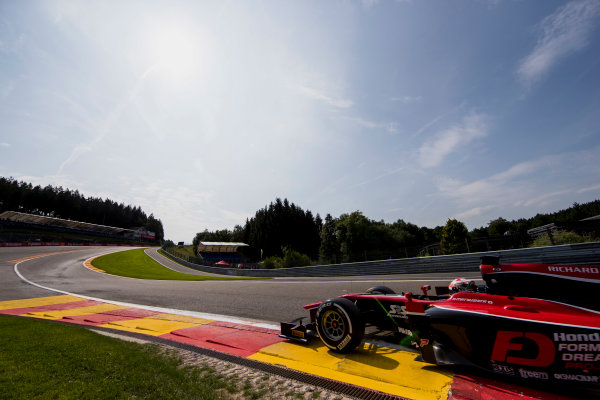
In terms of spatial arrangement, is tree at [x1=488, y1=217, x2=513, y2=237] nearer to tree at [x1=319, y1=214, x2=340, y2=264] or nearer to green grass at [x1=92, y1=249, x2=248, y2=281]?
tree at [x1=319, y1=214, x2=340, y2=264]

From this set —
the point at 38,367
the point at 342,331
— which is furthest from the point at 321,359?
the point at 38,367

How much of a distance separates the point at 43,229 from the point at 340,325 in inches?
3789

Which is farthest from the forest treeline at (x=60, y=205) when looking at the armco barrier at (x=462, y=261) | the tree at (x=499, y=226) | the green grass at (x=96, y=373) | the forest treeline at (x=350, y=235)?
the tree at (x=499, y=226)

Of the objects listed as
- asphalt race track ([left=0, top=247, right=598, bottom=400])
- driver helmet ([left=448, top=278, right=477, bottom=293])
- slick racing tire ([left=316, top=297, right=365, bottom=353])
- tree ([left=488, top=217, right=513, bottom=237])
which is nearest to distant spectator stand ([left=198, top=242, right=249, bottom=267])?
asphalt race track ([left=0, top=247, right=598, bottom=400])

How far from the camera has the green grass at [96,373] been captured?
272 centimetres

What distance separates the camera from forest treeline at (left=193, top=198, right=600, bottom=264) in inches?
937

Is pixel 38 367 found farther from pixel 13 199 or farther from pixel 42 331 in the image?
pixel 13 199

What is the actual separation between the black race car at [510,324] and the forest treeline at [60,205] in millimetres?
130391

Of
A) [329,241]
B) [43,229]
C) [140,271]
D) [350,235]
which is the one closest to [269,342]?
[140,271]

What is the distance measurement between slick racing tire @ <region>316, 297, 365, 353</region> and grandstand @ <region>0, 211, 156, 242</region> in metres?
71.8

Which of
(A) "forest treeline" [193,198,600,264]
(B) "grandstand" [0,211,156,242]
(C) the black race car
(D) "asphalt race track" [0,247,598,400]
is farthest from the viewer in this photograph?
(B) "grandstand" [0,211,156,242]

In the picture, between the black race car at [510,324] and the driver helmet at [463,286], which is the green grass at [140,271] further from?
the driver helmet at [463,286]

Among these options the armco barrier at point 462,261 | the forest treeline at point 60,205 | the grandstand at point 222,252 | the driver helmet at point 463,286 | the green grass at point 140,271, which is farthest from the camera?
the forest treeline at point 60,205

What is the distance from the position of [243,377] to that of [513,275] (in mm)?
3340
